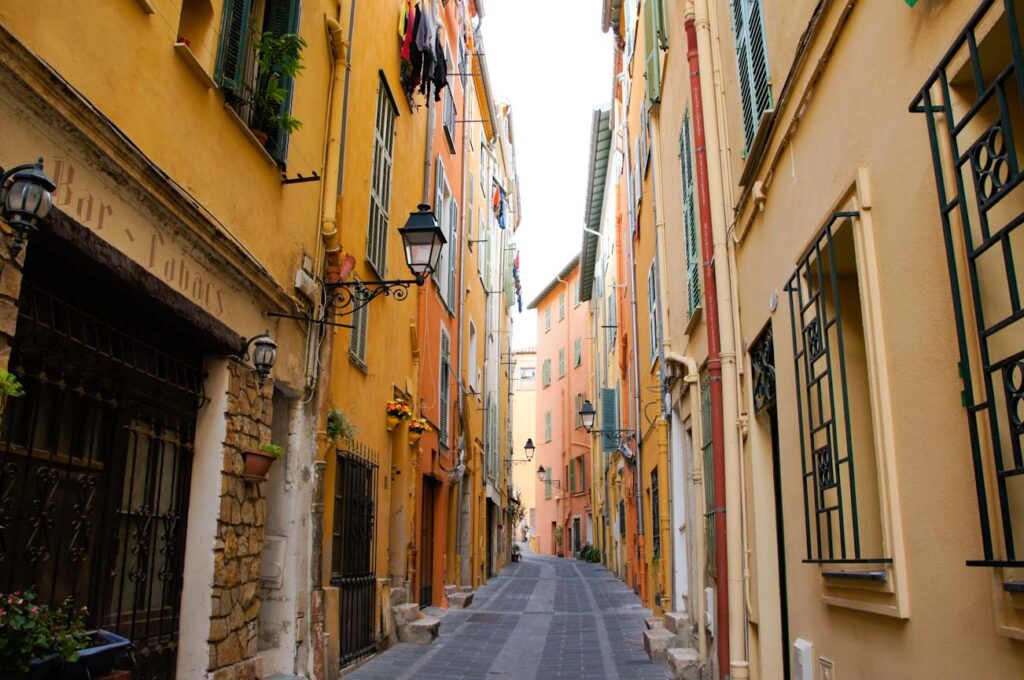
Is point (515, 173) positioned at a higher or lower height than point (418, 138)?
higher

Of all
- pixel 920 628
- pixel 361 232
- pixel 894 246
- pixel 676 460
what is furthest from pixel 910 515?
pixel 676 460

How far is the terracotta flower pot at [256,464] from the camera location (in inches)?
231

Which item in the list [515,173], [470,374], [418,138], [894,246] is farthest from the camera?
[515,173]

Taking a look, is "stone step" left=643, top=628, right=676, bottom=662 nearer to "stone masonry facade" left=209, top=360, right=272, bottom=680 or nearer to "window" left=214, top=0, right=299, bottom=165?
"stone masonry facade" left=209, top=360, right=272, bottom=680

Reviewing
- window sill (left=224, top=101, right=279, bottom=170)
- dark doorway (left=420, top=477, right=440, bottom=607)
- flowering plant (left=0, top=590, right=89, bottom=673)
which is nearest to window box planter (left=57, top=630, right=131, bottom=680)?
flowering plant (left=0, top=590, right=89, bottom=673)

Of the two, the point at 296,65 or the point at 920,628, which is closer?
the point at 920,628

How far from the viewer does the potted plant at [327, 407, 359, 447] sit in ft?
25.3

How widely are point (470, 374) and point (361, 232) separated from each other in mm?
10112

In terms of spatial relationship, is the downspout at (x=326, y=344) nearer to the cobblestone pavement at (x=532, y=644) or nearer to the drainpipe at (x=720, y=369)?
the cobblestone pavement at (x=532, y=644)

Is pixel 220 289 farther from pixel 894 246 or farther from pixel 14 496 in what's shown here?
pixel 894 246

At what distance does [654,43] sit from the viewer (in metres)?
10.8

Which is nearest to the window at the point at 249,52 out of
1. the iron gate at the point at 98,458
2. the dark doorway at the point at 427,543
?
the iron gate at the point at 98,458

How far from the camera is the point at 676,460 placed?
36.0 feet

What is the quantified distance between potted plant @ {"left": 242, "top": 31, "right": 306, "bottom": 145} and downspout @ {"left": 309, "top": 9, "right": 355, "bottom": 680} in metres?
1.10
